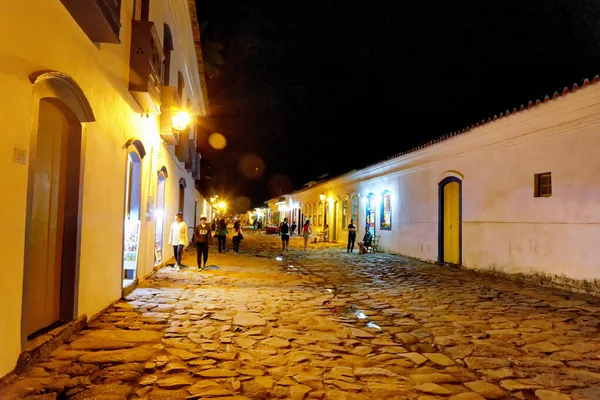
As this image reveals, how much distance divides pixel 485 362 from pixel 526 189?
652 cm

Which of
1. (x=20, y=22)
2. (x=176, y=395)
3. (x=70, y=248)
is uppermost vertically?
(x=20, y=22)

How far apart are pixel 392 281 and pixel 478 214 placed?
3.44 meters

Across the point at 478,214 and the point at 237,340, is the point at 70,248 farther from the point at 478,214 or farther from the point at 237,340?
the point at 478,214

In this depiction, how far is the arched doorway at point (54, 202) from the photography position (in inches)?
164

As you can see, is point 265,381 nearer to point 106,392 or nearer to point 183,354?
point 183,354

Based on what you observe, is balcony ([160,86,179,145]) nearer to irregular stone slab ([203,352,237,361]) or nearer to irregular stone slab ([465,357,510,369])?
irregular stone slab ([203,352,237,361])

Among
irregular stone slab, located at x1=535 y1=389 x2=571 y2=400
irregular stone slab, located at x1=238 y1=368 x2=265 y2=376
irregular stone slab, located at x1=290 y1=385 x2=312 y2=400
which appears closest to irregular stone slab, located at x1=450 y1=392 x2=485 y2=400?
irregular stone slab, located at x1=535 y1=389 x2=571 y2=400

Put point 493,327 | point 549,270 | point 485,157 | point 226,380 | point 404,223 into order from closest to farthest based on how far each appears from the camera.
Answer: point 226,380 < point 493,327 < point 549,270 < point 485,157 < point 404,223

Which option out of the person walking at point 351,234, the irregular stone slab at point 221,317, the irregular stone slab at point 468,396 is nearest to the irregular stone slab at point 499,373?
the irregular stone slab at point 468,396

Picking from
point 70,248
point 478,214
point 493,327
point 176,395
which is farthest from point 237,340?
point 478,214

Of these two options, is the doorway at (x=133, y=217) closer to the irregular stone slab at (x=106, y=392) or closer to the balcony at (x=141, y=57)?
the balcony at (x=141, y=57)

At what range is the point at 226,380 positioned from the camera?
3.97 metres

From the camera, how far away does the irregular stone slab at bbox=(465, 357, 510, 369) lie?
4.48m

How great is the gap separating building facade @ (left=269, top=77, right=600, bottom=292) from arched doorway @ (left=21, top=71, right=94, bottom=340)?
852 cm
